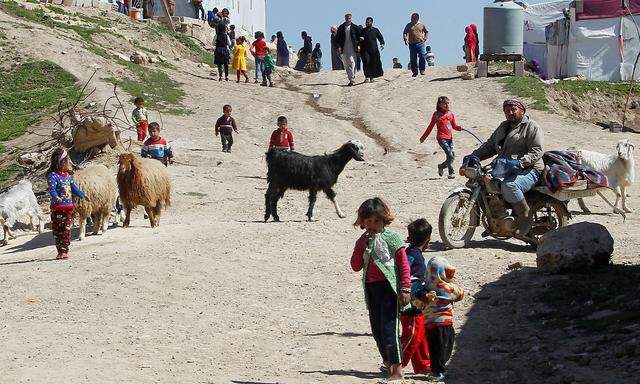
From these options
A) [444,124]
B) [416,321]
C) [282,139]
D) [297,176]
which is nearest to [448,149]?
[444,124]

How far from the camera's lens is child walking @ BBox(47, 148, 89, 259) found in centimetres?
1242

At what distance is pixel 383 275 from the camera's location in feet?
24.2

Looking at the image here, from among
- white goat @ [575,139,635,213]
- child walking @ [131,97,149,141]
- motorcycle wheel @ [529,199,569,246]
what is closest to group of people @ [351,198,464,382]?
motorcycle wheel @ [529,199,569,246]

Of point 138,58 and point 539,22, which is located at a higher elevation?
point 539,22

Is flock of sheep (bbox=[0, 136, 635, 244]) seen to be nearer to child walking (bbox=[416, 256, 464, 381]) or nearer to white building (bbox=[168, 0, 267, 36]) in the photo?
child walking (bbox=[416, 256, 464, 381])

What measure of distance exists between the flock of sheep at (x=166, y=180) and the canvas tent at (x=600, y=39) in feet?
55.5

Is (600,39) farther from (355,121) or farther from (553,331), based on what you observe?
(553,331)

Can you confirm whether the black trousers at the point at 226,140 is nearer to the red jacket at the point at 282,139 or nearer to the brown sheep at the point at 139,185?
the red jacket at the point at 282,139

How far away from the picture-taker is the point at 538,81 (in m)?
29.2

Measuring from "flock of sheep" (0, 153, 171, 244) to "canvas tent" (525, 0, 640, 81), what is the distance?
19.4m

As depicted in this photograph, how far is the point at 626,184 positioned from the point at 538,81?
46.7 ft

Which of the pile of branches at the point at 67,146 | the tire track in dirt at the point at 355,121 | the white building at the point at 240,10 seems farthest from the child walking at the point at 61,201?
the white building at the point at 240,10

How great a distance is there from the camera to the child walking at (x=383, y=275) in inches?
288

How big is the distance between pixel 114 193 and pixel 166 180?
0.88m
